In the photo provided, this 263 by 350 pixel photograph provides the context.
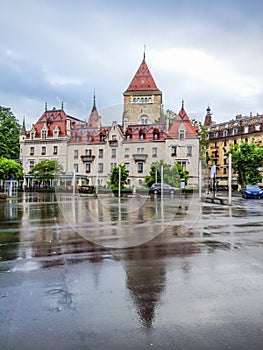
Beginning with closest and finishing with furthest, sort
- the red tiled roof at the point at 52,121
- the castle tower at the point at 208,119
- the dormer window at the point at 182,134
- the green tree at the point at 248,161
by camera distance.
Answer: the green tree at the point at 248,161 < the dormer window at the point at 182,134 < the red tiled roof at the point at 52,121 < the castle tower at the point at 208,119

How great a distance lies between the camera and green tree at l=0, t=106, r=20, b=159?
7438cm

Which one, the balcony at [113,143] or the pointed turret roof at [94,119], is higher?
the pointed turret roof at [94,119]

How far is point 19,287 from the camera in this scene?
5.23 meters

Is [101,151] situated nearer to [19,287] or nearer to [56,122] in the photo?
[56,122]

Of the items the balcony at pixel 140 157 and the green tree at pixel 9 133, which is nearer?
the balcony at pixel 140 157

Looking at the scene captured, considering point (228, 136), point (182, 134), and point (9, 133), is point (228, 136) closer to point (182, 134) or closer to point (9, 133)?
point (182, 134)

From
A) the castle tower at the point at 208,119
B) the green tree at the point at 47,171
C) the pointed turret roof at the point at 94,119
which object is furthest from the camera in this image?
the castle tower at the point at 208,119

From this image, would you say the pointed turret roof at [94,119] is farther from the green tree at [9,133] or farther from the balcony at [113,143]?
the green tree at [9,133]

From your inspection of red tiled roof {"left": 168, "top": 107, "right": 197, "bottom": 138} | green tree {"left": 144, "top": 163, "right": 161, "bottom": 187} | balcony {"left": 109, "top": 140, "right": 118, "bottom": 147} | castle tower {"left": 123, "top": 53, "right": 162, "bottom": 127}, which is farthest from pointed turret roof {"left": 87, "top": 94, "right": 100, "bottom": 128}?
green tree {"left": 144, "top": 163, "right": 161, "bottom": 187}

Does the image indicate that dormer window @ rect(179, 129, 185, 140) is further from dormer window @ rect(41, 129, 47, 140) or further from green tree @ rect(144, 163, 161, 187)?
dormer window @ rect(41, 129, 47, 140)

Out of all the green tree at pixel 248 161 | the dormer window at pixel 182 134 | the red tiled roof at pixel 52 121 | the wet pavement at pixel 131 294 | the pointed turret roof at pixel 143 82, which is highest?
the pointed turret roof at pixel 143 82

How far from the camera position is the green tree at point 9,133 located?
74.4 m

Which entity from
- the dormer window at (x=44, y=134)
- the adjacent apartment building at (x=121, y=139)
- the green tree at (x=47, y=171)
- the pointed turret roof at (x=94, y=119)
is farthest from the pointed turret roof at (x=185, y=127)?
the dormer window at (x=44, y=134)

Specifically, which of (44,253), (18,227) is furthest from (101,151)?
(44,253)
